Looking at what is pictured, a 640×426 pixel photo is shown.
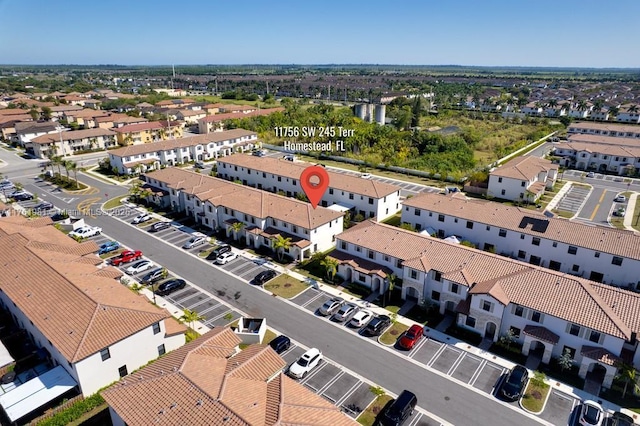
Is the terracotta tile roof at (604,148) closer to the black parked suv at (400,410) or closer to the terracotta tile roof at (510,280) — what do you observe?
the terracotta tile roof at (510,280)

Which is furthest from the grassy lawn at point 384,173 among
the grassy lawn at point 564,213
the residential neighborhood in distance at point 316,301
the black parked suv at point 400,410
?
the black parked suv at point 400,410

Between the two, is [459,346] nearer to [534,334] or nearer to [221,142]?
[534,334]

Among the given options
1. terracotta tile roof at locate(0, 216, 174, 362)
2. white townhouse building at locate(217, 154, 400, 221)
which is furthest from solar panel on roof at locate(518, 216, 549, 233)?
terracotta tile roof at locate(0, 216, 174, 362)

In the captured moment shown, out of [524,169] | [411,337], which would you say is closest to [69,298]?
[411,337]

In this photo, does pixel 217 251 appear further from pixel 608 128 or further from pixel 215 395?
pixel 608 128

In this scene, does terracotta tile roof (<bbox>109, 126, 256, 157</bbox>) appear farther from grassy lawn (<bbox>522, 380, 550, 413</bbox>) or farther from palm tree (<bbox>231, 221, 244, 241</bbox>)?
grassy lawn (<bbox>522, 380, 550, 413</bbox>)
